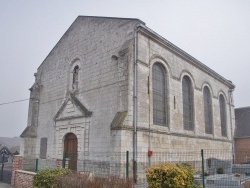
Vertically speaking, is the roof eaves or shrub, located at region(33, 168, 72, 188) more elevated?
the roof eaves

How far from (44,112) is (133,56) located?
8.39 meters

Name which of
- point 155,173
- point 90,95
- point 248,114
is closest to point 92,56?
point 90,95

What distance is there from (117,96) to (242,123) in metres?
18.6

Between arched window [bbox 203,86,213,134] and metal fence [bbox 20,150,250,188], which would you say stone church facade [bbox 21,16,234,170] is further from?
metal fence [bbox 20,150,250,188]

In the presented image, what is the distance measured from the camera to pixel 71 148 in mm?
15164

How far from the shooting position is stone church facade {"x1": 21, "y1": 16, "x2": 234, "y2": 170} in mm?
13117

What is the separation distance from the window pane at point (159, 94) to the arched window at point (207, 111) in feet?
20.3

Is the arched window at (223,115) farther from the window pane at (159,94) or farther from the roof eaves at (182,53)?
the window pane at (159,94)

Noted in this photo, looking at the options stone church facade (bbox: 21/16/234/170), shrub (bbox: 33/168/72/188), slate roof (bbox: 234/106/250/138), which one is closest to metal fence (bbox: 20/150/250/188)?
stone church facade (bbox: 21/16/234/170)

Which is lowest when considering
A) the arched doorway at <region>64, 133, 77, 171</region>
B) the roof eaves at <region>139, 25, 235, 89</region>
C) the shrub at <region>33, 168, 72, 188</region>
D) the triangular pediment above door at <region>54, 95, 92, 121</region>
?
the shrub at <region>33, 168, 72, 188</region>

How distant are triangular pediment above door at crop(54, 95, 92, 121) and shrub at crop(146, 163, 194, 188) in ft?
20.8

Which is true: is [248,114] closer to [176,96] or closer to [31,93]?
[176,96]

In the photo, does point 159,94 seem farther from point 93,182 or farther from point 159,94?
point 93,182

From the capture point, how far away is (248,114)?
89.8 ft
